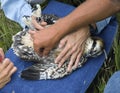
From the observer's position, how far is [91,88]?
6.41ft

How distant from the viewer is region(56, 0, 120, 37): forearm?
1.68m

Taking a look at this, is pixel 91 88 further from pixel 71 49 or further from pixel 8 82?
pixel 8 82

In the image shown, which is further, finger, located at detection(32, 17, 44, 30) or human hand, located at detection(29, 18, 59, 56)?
finger, located at detection(32, 17, 44, 30)

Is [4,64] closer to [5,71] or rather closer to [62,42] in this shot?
[5,71]

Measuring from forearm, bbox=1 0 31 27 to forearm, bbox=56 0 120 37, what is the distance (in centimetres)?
43

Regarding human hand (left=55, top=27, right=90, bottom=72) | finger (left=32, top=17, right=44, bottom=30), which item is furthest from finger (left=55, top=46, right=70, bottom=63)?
finger (left=32, top=17, right=44, bottom=30)

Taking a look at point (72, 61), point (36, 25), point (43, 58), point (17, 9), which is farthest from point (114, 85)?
point (17, 9)

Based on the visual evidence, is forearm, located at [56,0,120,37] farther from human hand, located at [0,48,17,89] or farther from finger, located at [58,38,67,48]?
human hand, located at [0,48,17,89]

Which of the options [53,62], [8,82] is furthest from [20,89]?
[53,62]

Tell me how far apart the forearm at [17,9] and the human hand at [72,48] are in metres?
0.40

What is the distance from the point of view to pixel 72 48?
1.80 metres

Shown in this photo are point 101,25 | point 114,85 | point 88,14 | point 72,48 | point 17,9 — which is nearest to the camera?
point 114,85

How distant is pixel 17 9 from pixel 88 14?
0.58m

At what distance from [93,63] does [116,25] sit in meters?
0.30
